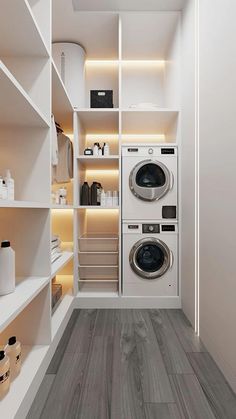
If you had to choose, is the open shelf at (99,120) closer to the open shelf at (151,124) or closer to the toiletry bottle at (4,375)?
the open shelf at (151,124)

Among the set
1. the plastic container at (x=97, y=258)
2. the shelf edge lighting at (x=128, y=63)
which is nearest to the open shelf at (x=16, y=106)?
the plastic container at (x=97, y=258)

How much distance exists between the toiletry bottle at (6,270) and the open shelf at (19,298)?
0.12ft

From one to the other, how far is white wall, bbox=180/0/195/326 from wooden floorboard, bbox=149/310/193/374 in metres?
0.22

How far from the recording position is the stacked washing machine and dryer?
2492 millimetres

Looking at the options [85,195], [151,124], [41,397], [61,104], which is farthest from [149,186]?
[41,397]

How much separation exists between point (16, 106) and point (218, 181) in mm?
1204

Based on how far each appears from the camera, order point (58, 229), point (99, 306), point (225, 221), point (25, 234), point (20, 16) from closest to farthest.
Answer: point (20, 16), point (225, 221), point (25, 234), point (99, 306), point (58, 229)

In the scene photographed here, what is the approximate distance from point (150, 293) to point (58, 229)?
1.35 m

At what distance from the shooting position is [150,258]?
2539 mm

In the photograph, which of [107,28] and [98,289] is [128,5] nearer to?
[107,28]

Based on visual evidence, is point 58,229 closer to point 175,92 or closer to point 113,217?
point 113,217

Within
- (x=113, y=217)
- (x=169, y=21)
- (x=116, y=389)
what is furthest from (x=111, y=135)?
(x=116, y=389)

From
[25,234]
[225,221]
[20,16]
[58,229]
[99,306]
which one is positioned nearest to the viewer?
[20,16]

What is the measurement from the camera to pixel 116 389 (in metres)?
1.33
